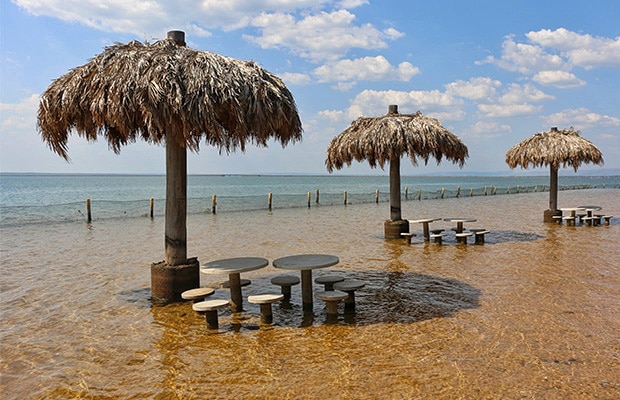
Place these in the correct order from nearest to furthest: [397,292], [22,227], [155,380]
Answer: [155,380] < [397,292] < [22,227]

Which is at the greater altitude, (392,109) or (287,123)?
(392,109)

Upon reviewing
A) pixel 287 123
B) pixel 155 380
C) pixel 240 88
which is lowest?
pixel 155 380

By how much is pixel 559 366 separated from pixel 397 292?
9.28 feet

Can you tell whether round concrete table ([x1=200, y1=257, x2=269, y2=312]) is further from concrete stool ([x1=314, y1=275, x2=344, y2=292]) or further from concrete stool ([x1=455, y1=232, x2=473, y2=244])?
concrete stool ([x1=455, y1=232, x2=473, y2=244])

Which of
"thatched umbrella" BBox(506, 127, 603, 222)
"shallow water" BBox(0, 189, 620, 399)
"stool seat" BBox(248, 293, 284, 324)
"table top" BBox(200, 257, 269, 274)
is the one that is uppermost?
"thatched umbrella" BBox(506, 127, 603, 222)

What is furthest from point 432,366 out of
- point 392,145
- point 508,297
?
point 392,145

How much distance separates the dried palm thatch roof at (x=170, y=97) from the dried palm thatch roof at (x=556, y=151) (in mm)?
11465

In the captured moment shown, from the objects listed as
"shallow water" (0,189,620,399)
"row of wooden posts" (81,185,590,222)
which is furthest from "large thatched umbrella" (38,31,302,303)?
"row of wooden posts" (81,185,590,222)

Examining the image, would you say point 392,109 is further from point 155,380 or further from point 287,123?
point 155,380

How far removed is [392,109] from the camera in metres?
11.6

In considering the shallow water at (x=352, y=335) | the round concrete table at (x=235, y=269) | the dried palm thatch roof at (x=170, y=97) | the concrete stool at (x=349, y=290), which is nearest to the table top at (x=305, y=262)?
the round concrete table at (x=235, y=269)

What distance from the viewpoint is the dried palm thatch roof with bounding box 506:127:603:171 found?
14.1 m

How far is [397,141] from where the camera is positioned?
10508 mm

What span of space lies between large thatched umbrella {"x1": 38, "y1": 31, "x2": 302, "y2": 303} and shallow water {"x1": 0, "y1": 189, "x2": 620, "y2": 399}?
1.39m
